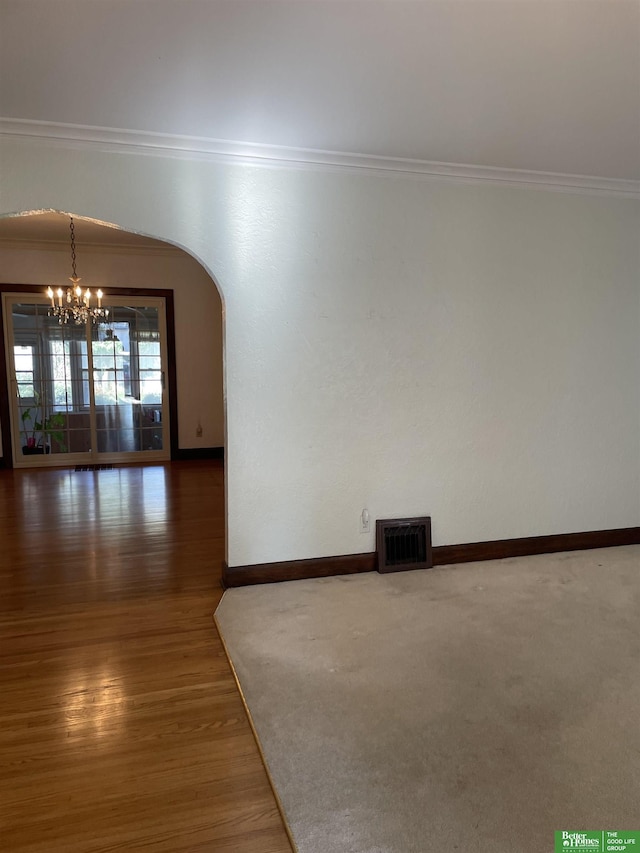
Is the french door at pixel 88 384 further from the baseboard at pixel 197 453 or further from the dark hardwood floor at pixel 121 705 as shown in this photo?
the dark hardwood floor at pixel 121 705

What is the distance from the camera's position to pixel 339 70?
7.44 feet

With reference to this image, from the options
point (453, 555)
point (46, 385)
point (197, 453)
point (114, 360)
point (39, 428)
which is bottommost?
point (453, 555)

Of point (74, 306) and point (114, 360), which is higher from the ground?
point (74, 306)

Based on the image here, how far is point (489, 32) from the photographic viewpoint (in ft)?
6.59

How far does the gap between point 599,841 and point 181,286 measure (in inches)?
278

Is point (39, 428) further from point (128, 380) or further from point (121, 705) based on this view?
point (121, 705)

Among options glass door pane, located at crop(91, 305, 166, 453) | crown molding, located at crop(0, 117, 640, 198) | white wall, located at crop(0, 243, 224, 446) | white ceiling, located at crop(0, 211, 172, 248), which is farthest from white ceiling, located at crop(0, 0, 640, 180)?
glass door pane, located at crop(91, 305, 166, 453)

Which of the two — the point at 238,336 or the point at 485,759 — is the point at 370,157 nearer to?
the point at 238,336

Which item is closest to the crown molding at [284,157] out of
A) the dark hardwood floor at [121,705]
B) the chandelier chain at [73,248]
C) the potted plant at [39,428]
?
the dark hardwood floor at [121,705]

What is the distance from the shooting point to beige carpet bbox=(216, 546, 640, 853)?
66.4 inches

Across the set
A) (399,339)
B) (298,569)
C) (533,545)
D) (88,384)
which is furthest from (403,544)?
(88,384)

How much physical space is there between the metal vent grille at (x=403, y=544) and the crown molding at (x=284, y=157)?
7.06 feet

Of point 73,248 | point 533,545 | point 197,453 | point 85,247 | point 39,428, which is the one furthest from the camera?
point 197,453

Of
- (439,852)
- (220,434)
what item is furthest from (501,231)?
(220,434)
